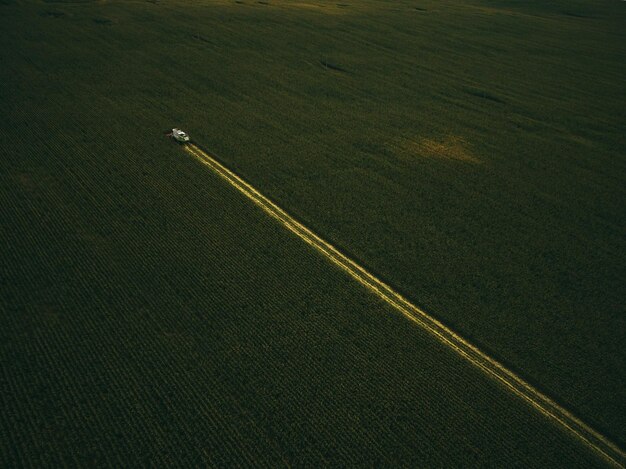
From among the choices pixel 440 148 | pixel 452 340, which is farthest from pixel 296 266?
pixel 440 148

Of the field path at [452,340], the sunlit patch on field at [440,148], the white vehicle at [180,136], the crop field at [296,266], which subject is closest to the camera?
the crop field at [296,266]

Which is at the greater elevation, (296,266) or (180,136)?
(180,136)

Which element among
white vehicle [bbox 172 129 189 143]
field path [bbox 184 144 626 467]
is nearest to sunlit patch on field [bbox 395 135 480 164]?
field path [bbox 184 144 626 467]

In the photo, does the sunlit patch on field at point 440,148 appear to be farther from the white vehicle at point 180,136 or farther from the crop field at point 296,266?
the white vehicle at point 180,136

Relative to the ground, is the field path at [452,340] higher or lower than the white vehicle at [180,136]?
lower

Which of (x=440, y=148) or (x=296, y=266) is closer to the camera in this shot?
(x=296, y=266)

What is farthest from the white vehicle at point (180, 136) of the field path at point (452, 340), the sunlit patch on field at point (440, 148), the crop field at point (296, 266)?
the sunlit patch on field at point (440, 148)

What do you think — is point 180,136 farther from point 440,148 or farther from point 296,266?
point 440,148
